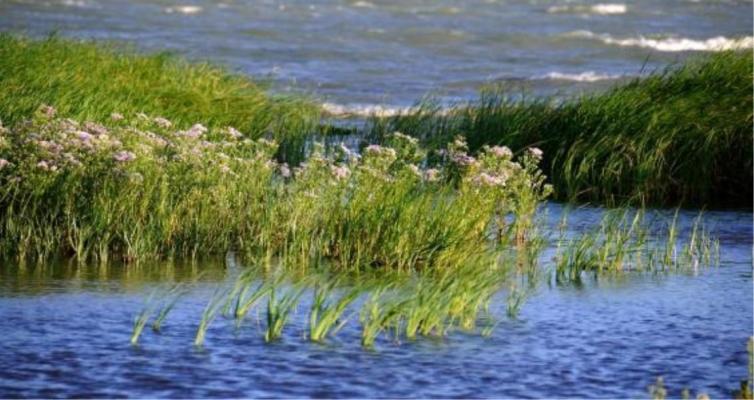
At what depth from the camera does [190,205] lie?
11.1 meters

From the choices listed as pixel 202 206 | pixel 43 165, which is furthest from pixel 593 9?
pixel 43 165

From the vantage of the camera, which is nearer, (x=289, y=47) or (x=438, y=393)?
(x=438, y=393)

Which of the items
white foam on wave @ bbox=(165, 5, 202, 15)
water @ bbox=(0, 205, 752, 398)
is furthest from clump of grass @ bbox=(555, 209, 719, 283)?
white foam on wave @ bbox=(165, 5, 202, 15)

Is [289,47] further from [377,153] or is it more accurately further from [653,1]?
[377,153]

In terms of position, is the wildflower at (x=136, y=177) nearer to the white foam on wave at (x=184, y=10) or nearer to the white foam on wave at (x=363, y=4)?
the white foam on wave at (x=184, y=10)

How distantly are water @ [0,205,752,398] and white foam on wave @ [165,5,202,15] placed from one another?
3557cm

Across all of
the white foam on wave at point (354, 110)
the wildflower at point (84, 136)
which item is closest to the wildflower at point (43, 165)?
the wildflower at point (84, 136)

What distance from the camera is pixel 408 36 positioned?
4078cm

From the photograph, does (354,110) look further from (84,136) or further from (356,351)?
(356,351)

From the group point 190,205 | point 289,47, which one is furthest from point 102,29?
point 190,205

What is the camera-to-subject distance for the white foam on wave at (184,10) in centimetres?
4534

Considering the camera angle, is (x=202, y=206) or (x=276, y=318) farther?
(x=202, y=206)

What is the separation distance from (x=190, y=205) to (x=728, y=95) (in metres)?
6.40

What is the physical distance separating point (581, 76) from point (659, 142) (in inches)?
779
